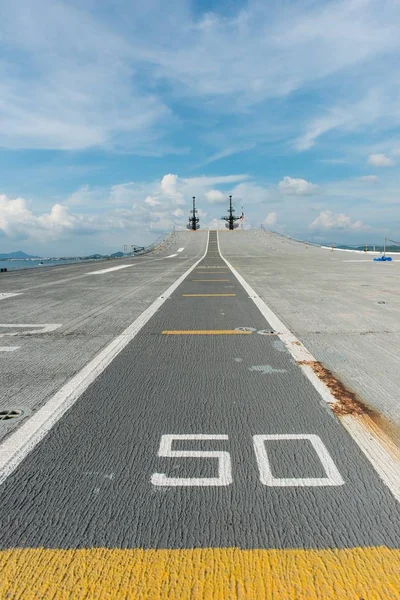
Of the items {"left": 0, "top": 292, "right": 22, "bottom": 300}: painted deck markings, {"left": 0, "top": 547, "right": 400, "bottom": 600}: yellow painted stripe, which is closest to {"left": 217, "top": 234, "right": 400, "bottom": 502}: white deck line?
{"left": 0, "top": 547, "right": 400, "bottom": 600}: yellow painted stripe

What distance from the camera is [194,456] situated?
266cm

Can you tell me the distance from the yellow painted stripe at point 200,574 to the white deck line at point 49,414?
2.54 feet

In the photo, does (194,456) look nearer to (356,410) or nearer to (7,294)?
(356,410)

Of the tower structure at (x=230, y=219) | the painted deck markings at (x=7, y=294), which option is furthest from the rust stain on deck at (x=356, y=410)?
the tower structure at (x=230, y=219)

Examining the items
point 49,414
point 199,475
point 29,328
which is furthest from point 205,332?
point 199,475

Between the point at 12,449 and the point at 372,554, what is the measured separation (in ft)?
7.18

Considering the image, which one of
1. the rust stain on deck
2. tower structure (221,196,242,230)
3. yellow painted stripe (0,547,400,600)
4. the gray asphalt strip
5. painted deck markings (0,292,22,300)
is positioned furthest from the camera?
tower structure (221,196,242,230)

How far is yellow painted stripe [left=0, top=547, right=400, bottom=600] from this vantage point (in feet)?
5.53

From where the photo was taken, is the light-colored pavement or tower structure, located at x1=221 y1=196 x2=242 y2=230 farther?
tower structure, located at x1=221 y1=196 x2=242 y2=230

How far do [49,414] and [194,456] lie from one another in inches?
51.4

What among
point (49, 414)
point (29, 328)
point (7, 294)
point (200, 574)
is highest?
point (7, 294)

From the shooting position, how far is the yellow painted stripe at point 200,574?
1687mm

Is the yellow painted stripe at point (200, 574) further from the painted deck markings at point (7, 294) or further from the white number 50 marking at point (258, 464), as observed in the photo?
the painted deck markings at point (7, 294)

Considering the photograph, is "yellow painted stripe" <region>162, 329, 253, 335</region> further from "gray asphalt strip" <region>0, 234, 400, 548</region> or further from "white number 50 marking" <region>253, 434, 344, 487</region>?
"white number 50 marking" <region>253, 434, 344, 487</region>
